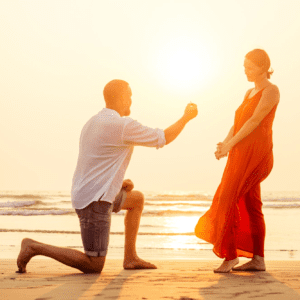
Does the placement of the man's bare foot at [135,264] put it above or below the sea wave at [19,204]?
above

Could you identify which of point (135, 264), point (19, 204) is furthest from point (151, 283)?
point (19, 204)

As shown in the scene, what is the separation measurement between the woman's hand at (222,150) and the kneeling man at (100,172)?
0.44 metres

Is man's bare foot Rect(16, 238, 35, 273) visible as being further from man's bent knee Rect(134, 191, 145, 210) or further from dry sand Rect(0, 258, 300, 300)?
man's bent knee Rect(134, 191, 145, 210)

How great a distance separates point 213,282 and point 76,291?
0.94 metres

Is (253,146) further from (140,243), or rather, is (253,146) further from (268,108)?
(140,243)

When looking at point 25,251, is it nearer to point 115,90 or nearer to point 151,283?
point 151,283

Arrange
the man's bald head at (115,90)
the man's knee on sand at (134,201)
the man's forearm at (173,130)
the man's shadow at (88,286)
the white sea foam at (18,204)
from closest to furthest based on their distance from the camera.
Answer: the man's shadow at (88,286), the man's forearm at (173,130), the man's bald head at (115,90), the man's knee on sand at (134,201), the white sea foam at (18,204)

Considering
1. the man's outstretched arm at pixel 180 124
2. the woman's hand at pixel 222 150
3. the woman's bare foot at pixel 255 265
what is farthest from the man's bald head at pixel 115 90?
the woman's bare foot at pixel 255 265

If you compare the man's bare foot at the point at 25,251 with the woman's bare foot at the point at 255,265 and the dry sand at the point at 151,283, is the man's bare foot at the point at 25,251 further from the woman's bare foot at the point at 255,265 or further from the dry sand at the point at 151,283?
the woman's bare foot at the point at 255,265

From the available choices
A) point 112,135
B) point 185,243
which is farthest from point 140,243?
point 112,135

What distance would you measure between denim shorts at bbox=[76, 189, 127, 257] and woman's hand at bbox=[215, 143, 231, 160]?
3.42ft

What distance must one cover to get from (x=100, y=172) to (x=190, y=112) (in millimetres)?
845

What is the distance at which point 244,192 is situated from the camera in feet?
10.7

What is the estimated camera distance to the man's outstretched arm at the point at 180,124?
3.09m
